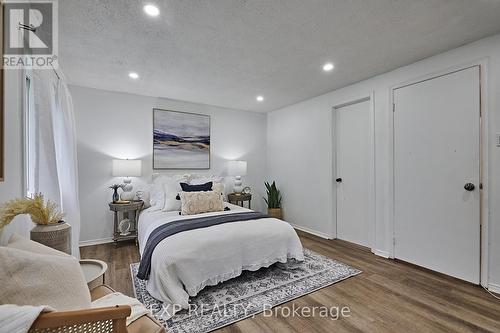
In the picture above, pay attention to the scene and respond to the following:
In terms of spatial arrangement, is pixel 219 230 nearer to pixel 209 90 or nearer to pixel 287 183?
pixel 209 90

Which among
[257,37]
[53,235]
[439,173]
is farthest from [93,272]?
[439,173]

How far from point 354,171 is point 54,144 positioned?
3725mm

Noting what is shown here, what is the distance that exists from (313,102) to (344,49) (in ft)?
5.77

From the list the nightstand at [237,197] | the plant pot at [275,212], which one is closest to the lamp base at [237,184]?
the nightstand at [237,197]

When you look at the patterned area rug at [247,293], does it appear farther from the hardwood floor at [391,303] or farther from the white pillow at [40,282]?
the white pillow at [40,282]

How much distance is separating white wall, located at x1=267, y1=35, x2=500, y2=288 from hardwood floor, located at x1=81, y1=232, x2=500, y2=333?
0.38 m

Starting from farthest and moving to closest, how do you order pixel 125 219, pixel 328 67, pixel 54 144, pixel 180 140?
pixel 180 140
pixel 125 219
pixel 328 67
pixel 54 144

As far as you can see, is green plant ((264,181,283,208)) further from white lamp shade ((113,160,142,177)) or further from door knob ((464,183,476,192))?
door knob ((464,183,476,192))

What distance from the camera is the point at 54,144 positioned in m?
2.04

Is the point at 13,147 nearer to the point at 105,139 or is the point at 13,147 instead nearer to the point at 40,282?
the point at 40,282

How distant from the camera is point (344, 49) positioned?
8.14ft

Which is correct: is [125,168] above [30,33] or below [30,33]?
below

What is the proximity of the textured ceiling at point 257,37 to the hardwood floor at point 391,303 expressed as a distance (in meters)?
2.46

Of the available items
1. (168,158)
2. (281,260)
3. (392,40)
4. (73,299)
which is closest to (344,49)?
(392,40)
